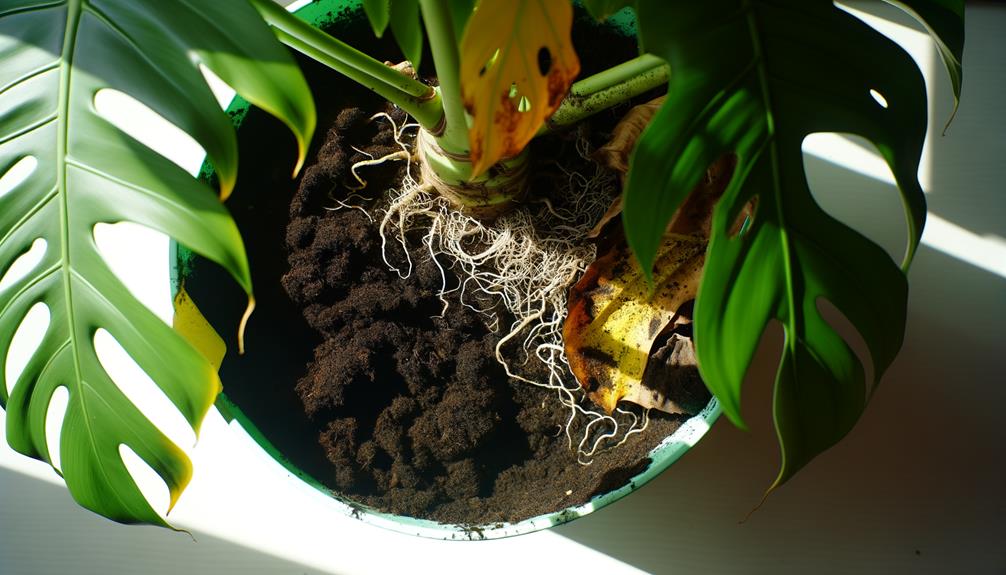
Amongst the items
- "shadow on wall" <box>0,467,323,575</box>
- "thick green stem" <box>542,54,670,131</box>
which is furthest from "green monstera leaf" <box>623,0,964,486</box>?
"shadow on wall" <box>0,467,323,575</box>

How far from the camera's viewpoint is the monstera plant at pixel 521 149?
37 centimetres

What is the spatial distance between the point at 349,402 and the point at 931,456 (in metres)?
0.62

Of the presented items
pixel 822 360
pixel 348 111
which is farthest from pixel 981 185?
→ pixel 348 111

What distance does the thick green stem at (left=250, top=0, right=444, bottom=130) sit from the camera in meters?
0.41

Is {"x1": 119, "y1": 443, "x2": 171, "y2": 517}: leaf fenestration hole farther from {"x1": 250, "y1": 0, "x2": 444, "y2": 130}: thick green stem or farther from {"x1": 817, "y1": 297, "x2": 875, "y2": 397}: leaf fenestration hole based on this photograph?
{"x1": 817, "y1": 297, "x2": 875, "y2": 397}: leaf fenestration hole

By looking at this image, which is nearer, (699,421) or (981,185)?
(699,421)

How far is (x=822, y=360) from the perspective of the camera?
407 millimetres

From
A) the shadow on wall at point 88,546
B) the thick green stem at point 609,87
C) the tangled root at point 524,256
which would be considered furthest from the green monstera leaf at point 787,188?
the shadow on wall at point 88,546

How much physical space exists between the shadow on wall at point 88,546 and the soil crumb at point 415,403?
0.78 feet

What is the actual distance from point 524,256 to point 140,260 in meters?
0.49

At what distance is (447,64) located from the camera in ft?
1.38

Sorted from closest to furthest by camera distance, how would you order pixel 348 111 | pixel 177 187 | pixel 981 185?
pixel 177 187 < pixel 348 111 < pixel 981 185

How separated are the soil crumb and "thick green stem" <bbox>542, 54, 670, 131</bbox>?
0.20 meters

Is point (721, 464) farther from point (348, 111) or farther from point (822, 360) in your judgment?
point (348, 111)
